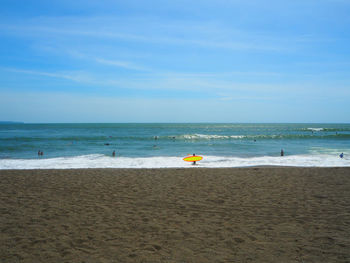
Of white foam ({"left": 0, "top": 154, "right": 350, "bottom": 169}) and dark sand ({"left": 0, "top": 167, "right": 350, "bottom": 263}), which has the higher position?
dark sand ({"left": 0, "top": 167, "right": 350, "bottom": 263})

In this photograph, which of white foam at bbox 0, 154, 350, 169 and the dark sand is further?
white foam at bbox 0, 154, 350, 169

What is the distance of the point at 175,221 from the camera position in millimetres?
6195

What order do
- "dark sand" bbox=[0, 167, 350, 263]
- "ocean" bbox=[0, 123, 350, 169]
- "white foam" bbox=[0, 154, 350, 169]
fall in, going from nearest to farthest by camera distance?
"dark sand" bbox=[0, 167, 350, 263] < "white foam" bbox=[0, 154, 350, 169] < "ocean" bbox=[0, 123, 350, 169]

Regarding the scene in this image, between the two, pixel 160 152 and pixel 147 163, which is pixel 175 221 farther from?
pixel 160 152

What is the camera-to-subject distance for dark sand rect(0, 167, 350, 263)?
15.3ft

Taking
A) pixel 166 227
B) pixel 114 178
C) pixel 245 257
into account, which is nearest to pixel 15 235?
pixel 166 227

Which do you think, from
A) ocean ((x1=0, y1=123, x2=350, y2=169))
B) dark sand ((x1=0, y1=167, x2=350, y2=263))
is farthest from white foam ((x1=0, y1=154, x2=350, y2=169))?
dark sand ((x1=0, y1=167, x2=350, y2=263))

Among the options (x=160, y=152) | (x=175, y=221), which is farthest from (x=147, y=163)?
(x=175, y=221)

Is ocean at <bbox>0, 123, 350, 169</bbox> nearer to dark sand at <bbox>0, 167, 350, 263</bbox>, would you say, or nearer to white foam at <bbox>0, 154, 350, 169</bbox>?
white foam at <bbox>0, 154, 350, 169</bbox>

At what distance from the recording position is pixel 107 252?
470 centimetres

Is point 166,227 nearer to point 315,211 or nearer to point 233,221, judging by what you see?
point 233,221

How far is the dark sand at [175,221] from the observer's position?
466cm

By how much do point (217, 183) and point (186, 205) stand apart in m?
3.30

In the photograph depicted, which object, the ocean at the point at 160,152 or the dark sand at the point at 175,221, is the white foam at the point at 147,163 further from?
the dark sand at the point at 175,221
